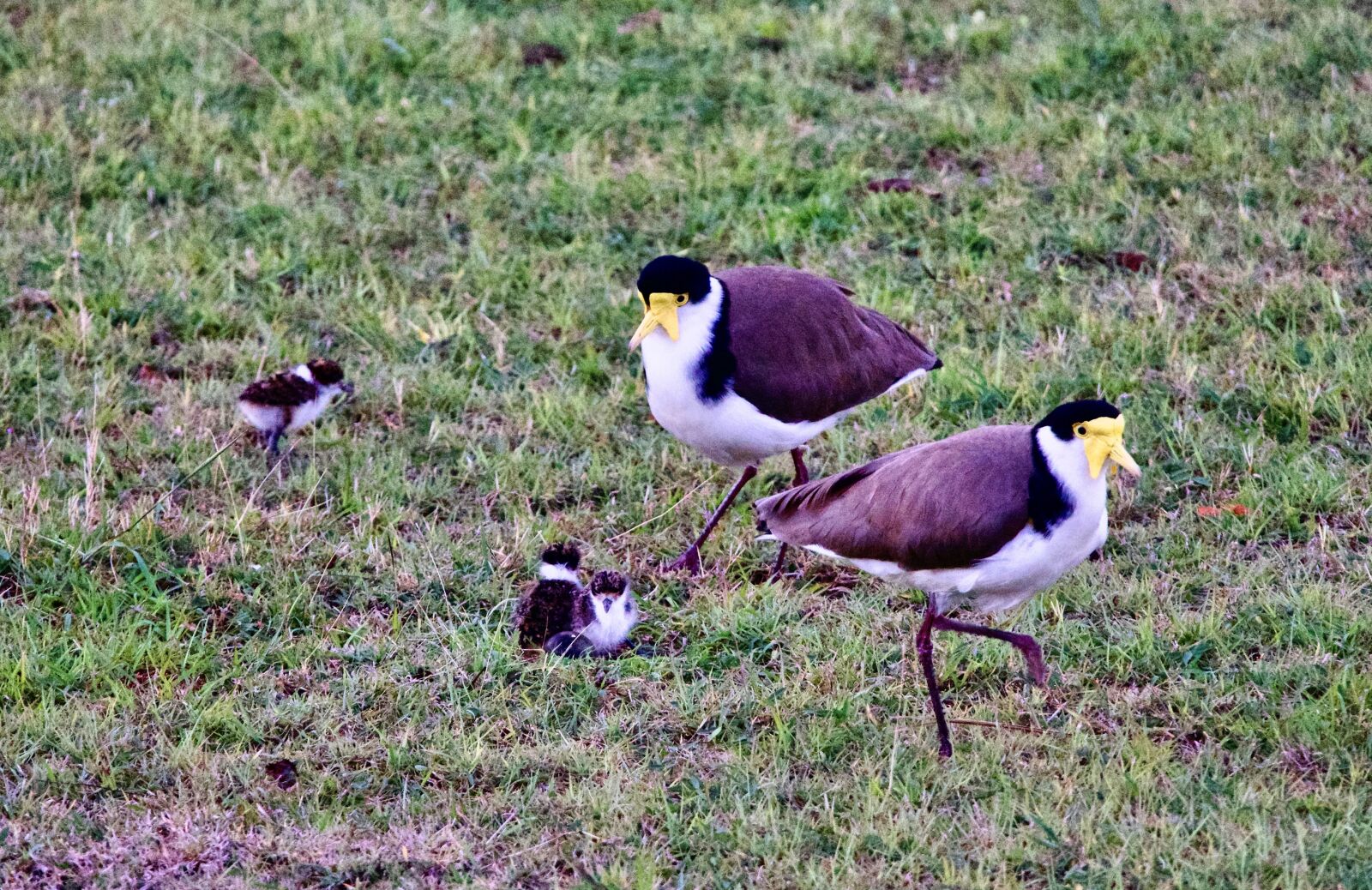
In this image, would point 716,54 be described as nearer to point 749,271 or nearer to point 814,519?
point 749,271

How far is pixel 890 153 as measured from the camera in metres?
8.57

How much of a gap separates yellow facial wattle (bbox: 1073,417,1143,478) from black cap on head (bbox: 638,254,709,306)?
1632mm

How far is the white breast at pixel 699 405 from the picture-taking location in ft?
18.7

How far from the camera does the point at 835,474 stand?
5.55 metres

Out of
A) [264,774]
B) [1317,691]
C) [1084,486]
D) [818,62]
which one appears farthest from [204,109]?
[1317,691]

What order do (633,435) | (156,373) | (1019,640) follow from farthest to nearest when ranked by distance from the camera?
(156,373) < (633,435) < (1019,640)

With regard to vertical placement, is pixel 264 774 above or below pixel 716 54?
below

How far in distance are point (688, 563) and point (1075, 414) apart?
1.79 metres

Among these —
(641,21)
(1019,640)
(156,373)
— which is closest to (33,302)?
(156,373)

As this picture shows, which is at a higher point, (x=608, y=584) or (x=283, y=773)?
(x=608, y=584)

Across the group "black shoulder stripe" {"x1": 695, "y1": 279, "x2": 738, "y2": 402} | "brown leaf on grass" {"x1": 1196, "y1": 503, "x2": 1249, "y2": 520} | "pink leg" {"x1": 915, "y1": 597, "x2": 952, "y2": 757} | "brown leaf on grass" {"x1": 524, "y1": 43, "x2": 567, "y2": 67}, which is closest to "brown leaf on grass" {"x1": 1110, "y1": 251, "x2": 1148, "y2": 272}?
"brown leaf on grass" {"x1": 1196, "y1": 503, "x2": 1249, "y2": 520}

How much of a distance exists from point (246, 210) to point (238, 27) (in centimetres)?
200

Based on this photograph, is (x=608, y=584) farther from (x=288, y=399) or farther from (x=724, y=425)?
(x=288, y=399)

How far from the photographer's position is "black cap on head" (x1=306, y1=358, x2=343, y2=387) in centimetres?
645
